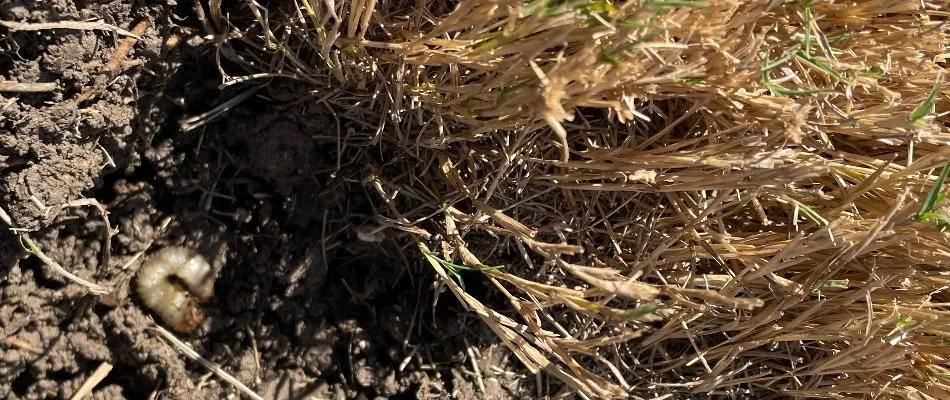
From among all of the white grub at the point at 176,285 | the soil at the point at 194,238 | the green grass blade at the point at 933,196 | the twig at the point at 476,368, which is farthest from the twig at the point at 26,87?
the green grass blade at the point at 933,196

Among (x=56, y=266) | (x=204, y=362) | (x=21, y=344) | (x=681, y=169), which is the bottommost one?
(x=204, y=362)

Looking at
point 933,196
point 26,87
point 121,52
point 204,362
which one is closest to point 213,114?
point 121,52

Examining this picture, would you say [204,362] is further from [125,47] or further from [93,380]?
[125,47]

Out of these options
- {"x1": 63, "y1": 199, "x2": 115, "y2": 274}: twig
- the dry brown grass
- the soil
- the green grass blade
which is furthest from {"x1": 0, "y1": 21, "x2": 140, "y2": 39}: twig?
the green grass blade

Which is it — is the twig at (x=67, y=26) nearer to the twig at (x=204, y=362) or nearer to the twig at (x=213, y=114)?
the twig at (x=213, y=114)

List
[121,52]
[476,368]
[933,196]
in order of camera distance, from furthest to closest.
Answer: [476,368] → [121,52] → [933,196]

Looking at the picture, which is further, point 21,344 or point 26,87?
point 21,344
